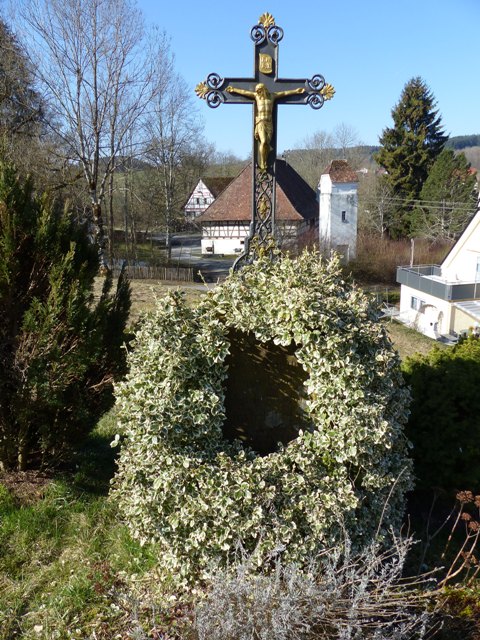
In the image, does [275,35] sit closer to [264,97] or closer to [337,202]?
[264,97]

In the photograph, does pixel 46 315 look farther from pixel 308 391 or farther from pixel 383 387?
pixel 383 387

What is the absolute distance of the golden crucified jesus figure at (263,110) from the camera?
5371 mm

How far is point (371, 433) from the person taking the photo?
3615 mm

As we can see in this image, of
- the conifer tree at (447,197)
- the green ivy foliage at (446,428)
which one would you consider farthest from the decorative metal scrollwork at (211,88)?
the conifer tree at (447,197)

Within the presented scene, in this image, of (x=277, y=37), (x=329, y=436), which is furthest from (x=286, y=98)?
(x=329, y=436)

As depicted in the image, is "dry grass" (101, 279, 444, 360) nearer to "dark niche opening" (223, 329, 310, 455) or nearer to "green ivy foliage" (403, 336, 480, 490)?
"green ivy foliage" (403, 336, 480, 490)

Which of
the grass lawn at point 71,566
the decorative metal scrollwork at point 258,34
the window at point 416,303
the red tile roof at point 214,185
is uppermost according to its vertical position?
the red tile roof at point 214,185

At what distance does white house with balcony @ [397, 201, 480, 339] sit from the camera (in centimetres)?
2259

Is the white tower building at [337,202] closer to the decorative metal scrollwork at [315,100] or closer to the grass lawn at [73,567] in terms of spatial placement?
the decorative metal scrollwork at [315,100]

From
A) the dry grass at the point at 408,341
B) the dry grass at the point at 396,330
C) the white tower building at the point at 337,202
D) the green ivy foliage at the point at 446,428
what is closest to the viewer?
the green ivy foliage at the point at 446,428

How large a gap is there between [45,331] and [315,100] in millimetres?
3583

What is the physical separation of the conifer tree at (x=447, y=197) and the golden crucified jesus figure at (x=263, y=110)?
3219 centimetres

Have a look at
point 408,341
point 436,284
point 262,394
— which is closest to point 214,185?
point 436,284

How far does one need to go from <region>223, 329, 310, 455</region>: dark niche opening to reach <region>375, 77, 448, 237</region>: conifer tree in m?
35.9
